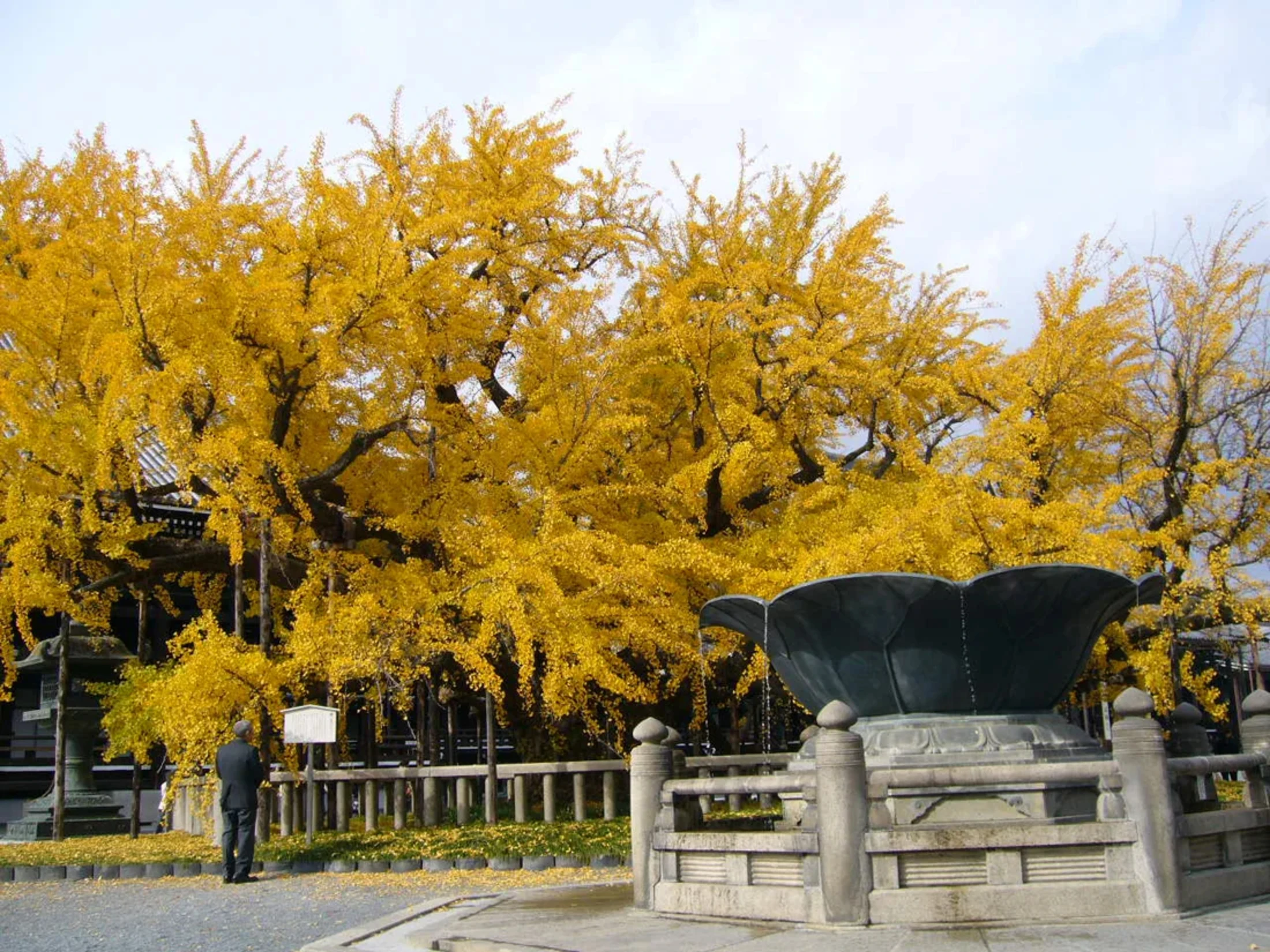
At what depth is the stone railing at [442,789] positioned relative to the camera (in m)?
13.0

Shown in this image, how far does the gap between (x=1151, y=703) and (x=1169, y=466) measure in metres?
7.52

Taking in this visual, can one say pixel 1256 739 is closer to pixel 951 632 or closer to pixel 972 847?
pixel 951 632

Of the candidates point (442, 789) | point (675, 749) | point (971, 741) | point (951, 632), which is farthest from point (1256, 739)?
point (442, 789)

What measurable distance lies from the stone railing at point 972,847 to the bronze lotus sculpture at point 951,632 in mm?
811

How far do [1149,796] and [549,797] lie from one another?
7.30 meters

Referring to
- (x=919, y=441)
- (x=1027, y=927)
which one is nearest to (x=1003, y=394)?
(x=919, y=441)

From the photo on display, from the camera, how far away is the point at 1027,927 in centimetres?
662

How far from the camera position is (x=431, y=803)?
1327 cm

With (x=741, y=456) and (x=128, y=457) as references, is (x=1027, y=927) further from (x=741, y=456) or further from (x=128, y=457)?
(x=128, y=457)

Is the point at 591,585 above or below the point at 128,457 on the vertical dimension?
below

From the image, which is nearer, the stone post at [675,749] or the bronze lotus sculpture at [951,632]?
the bronze lotus sculpture at [951,632]

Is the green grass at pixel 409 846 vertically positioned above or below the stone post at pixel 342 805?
below

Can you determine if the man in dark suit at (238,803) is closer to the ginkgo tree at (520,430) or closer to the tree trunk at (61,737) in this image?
the ginkgo tree at (520,430)

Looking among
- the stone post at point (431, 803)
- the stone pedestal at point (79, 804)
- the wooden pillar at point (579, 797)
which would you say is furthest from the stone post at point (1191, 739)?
the stone pedestal at point (79, 804)
